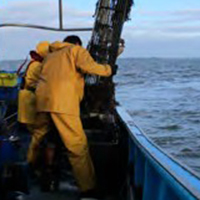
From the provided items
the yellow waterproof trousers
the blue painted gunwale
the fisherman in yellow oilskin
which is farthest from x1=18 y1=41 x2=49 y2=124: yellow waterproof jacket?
the blue painted gunwale

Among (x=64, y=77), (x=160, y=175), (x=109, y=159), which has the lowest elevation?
(x=109, y=159)

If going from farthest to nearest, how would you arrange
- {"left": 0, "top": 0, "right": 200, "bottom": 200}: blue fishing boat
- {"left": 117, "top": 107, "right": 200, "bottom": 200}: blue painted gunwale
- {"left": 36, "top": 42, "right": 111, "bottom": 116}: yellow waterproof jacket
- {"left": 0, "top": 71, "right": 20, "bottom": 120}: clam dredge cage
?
1. {"left": 0, "top": 71, "right": 20, "bottom": 120}: clam dredge cage
2. {"left": 36, "top": 42, "right": 111, "bottom": 116}: yellow waterproof jacket
3. {"left": 0, "top": 0, "right": 200, "bottom": 200}: blue fishing boat
4. {"left": 117, "top": 107, "right": 200, "bottom": 200}: blue painted gunwale

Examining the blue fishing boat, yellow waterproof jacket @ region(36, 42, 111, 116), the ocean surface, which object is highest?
yellow waterproof jacket @ region(36, 42, 111, 116)

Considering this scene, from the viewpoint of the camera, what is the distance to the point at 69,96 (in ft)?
17.6

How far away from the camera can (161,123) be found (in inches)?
727

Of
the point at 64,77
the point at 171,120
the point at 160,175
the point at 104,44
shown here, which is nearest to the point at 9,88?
the point at 104,44

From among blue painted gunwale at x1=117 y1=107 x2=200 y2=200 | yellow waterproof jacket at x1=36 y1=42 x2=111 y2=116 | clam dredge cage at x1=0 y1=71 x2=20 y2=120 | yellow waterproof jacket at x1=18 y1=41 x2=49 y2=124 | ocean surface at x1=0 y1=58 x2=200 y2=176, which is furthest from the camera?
ocean surface at x1=0 y1=58 x2=200 y2=176

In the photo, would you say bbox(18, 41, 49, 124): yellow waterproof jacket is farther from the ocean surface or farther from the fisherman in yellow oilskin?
the ocean surface

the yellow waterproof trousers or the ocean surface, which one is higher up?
the yellow waterproof trousers

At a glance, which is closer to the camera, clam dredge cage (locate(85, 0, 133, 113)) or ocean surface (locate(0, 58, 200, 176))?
clam dredge cage (locate(85, 0, 133, 113))

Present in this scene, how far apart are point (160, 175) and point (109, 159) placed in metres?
2.17

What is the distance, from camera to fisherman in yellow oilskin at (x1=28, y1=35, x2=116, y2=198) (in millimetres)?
5348

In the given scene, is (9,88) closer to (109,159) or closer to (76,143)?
(109,159)

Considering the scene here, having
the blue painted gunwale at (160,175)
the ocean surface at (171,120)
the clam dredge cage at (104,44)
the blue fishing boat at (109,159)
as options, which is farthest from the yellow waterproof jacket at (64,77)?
the ocean surface at (171,120)
